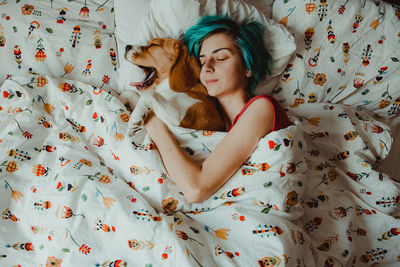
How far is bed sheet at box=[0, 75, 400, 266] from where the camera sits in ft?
2.86

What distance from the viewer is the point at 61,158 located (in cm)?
108

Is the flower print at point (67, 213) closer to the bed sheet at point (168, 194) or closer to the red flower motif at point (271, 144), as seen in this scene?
the bed sheet at point (168, 194)

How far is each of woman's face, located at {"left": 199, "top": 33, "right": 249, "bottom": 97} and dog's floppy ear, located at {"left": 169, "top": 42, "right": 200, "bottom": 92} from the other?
0.13 feet

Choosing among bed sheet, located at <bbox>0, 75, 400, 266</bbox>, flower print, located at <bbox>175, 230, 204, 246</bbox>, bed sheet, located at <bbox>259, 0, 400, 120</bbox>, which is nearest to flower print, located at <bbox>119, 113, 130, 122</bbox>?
bed sheet, located at <bbox>0, 75, 400, 266</bbox>

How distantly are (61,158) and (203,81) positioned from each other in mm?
598

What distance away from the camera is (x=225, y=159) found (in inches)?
37.1

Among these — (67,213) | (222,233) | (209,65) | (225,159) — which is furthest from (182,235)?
(209,65)

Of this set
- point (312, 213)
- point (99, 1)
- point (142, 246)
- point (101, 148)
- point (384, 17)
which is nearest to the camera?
point (142, 246)

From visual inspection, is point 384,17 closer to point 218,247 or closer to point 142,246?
point 218,247

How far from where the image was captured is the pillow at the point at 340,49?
1.27 m

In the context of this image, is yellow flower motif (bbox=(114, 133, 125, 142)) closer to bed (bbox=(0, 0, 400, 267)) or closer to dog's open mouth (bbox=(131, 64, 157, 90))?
bed (bbox=(0, 0, 400, 267))

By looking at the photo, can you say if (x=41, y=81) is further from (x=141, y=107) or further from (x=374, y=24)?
(x=374, y=24)

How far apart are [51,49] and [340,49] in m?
1.28

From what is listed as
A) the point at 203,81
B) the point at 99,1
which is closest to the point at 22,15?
the point at 99,1
